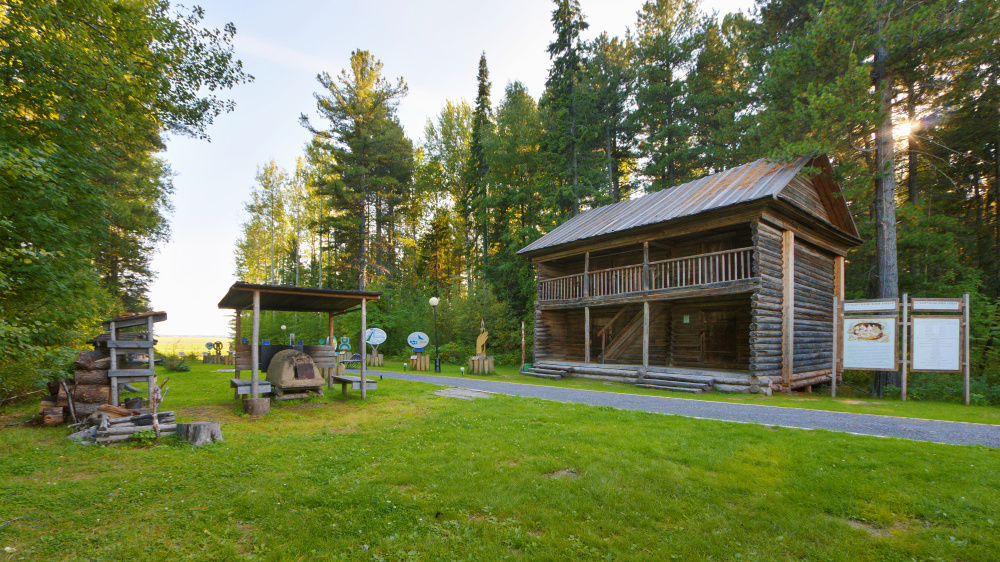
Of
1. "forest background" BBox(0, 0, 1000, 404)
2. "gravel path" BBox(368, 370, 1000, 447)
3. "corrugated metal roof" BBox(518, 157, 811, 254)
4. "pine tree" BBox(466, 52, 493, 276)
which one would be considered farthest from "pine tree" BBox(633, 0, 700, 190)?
"gravel path" BBox(368, 370, 1000, 447)

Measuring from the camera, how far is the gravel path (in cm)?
596

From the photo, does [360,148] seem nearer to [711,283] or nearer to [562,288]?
[562,288]

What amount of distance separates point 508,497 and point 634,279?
12403 millimetres

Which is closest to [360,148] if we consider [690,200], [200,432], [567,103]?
[567,103]

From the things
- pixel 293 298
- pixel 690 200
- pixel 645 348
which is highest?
pixel 690 200

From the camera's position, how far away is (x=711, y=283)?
1268 cm

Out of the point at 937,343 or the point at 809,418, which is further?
the point at 937,343

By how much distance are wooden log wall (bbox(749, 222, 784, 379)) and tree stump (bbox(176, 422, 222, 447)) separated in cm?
1233

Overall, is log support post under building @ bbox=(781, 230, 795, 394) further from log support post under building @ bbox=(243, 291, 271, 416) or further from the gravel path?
log support post under building @ bbox=(243, 291, 271, 416)

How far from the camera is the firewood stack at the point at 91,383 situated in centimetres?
710

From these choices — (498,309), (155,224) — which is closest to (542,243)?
(498,309)

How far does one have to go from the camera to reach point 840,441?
5.43 meters

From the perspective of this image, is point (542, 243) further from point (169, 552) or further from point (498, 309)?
point (169, 552)

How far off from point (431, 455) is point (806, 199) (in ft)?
50.5
